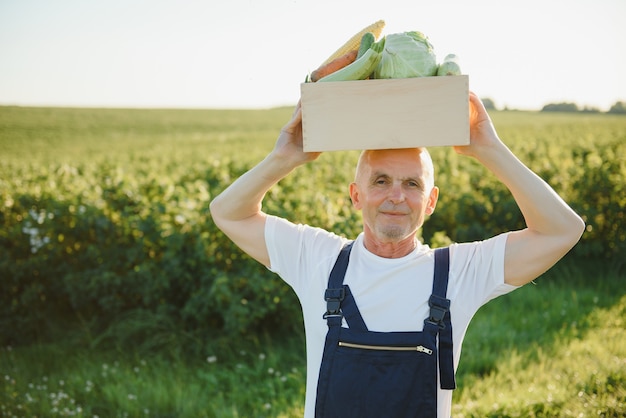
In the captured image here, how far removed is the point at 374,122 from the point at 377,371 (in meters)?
0.92

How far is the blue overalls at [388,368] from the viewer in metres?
2.14

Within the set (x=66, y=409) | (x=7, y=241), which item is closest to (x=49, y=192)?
(x=7, y=241)

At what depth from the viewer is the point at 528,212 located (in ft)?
7.27

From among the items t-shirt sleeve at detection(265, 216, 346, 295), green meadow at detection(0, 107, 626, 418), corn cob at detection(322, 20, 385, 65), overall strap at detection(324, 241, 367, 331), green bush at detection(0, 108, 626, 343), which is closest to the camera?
overall strap at detection(324, 241, 367, 331)

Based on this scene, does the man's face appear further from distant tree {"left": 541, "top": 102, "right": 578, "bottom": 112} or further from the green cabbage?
distant tree {"left": 541, "top": 102, "right": 578, "bottom": 112}

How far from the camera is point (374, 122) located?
2.15 m

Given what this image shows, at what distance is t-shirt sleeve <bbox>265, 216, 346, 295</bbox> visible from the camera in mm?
2447

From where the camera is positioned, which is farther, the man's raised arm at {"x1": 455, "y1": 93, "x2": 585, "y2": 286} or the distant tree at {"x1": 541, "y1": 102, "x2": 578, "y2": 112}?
the distant tree at {"x1": 541, "y1": 102, "x2": 578, "y2": 112}

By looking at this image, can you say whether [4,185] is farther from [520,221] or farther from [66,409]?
[520,221]

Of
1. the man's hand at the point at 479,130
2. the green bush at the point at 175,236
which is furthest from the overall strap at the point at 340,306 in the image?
the green bush at the point at 175,236

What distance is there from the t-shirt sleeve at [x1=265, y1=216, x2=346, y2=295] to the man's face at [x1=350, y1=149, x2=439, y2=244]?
9.6 inches

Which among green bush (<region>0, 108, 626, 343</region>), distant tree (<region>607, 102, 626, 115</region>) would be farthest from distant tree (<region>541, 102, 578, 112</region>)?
green bush (<region>0, 108, 626, 343</region>)

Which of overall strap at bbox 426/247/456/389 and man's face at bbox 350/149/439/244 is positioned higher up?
man's face at bbox 350/149/439/244

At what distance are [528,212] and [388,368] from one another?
0.79m
